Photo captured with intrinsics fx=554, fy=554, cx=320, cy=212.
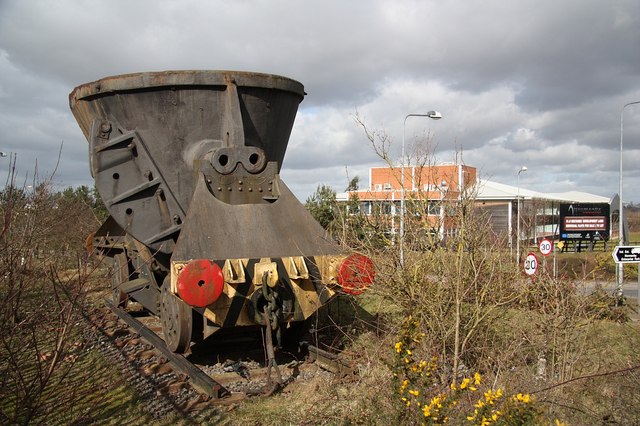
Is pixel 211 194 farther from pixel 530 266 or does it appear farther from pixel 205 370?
pixel 530 266

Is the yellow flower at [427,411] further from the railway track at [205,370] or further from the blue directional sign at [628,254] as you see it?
the blue directional sign at [628,254]

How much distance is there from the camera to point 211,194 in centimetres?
632

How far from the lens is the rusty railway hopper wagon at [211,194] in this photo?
232 inches

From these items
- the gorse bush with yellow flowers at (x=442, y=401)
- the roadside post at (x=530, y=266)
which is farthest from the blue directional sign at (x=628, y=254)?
the gorse bush with yellow flowers at (x=442, y=401)

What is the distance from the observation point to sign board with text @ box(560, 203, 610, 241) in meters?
25.8

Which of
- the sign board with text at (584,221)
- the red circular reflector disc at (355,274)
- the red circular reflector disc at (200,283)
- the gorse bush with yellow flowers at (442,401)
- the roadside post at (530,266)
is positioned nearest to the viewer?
the gorse bush with yellow flowers at (442,401)

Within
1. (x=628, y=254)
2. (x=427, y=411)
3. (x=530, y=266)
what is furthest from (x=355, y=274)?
(x=628, y=254)

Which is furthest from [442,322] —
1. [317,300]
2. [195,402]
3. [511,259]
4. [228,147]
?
[228,147]

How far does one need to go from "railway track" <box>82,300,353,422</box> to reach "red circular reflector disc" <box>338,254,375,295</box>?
0.92 m

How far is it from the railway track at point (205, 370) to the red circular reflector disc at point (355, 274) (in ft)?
3.01

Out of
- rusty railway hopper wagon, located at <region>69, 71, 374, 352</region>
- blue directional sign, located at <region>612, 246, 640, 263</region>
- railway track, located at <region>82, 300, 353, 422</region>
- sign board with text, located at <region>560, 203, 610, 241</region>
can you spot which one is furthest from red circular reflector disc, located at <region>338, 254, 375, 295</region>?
sign board with text, located at <region>560, 203, 610, 241</region>

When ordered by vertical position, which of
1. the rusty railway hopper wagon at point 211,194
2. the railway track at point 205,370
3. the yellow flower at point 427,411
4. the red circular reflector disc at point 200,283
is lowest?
the railway track at point 205,370

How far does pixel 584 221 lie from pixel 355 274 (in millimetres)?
23328

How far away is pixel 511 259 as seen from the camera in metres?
7.56
